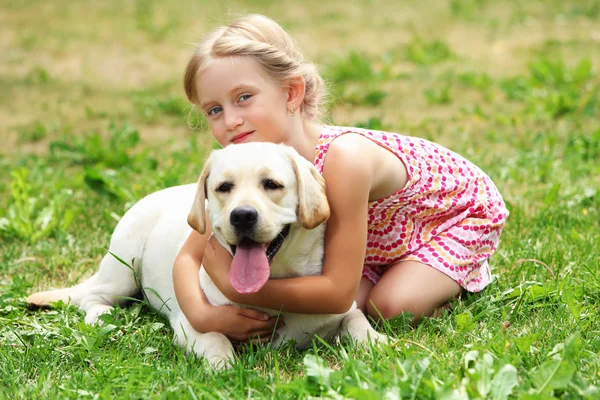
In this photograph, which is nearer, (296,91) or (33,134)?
(296,91)

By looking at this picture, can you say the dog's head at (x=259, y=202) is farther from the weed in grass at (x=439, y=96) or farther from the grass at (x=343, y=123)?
the weed in grass at (x=439, y=96)

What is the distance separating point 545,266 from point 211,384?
71.2 inches

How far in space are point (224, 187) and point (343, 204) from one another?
0.48 meters

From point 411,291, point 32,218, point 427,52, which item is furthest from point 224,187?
point 427,52

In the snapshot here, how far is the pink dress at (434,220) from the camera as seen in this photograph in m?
3.40

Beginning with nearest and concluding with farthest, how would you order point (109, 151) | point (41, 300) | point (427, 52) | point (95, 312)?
1. point (95, 312)
2. point (41, 300)
3. point (109, 151)
4. point (427, 52)

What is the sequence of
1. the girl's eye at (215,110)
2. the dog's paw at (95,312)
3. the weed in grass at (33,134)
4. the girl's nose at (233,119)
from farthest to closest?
1. the weed in grass at (33,134)
2. the dog's paw at (95,312)
3. the girl's eye at (215,110)
4. the girl's nose at (233,119)

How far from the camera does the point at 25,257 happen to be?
4.19m

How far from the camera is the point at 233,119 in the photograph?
10.1 feet

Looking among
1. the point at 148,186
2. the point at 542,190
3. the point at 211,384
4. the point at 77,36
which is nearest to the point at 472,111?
the point at 542,190

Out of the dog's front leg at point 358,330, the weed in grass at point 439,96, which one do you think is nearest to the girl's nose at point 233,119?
the dog's front leg at point 358,330

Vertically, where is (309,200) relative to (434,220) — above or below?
above

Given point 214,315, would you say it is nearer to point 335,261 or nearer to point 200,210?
point 200,210

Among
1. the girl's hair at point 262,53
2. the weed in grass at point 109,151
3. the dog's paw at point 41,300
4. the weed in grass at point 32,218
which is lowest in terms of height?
the weed in grass at point 109,151
